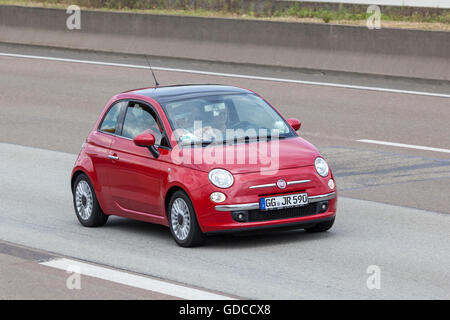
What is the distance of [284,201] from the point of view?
9922 millimetres

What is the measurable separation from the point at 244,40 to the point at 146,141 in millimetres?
14988

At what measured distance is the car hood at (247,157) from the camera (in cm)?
992

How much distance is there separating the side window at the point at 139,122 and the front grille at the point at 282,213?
1445 millimetres

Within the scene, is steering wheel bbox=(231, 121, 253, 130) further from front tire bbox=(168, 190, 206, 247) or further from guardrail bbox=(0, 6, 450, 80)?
guardrail bbox=(0, 6, 450, 80)

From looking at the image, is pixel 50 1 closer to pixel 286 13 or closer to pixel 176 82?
pixel 286 13

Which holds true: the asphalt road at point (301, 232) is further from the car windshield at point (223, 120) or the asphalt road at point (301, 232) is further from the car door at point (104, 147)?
the car windshield at point (223, 120)

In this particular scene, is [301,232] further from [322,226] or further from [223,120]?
[223,120]

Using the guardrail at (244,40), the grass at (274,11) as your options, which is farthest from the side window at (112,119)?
the grass at (274,11)

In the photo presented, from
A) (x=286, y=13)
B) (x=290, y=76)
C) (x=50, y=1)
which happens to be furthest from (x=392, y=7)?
(x=50, y=1)

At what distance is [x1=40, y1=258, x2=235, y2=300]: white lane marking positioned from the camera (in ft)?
27.0

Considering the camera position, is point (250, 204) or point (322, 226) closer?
point (250, 204)

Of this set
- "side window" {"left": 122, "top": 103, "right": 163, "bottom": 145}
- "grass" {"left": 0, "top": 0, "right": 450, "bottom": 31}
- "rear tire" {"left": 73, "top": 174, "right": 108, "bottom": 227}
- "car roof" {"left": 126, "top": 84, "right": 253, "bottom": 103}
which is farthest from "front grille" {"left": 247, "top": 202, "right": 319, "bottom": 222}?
"grass" {"left": 0, "top": 0, "right": 450, "bottom": 31}

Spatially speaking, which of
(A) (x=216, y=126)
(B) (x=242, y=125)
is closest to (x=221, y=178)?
(A) (x=216, y=126)

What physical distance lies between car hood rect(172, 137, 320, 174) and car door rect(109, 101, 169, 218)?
1.28 feet
